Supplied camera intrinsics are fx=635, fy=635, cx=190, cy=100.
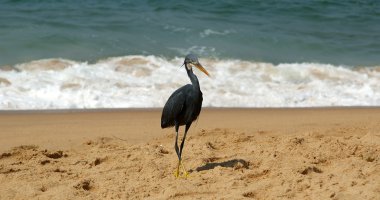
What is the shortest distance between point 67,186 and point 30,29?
28.5 ft

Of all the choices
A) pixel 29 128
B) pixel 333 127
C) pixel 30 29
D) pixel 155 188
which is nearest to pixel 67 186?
pixel 155 188

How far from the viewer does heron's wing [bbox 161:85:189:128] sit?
5566 mm

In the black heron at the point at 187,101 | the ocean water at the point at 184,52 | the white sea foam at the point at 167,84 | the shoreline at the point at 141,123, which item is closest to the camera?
the black heron at the point at 187,101

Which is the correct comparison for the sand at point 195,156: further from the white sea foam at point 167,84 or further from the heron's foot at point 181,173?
the white sea foam at point 167,84

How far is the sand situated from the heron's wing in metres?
0.51

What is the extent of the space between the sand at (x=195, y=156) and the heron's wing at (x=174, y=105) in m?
0.51

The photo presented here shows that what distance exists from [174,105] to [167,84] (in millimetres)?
4859

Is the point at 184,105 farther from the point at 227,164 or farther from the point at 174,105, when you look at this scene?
the point at 227,164

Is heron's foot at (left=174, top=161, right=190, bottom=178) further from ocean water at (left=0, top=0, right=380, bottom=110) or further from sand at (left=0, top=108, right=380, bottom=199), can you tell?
ocean water at (left=0, top=0, right=380, bottom=110)

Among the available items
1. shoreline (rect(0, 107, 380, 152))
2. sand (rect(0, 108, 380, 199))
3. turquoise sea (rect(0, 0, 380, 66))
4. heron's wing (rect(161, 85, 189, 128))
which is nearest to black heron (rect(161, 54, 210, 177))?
heron's wing (rect(161, 85, 189, 128))

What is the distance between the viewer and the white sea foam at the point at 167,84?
9547 mm

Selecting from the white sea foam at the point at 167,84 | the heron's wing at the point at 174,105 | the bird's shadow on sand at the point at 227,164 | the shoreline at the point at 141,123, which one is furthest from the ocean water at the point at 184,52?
the heron's wing at the point at 174,105

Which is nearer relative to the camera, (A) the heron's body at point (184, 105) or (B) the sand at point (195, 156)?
(B) the sand at point (195, 156)

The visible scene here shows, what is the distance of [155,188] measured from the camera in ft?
17.2
